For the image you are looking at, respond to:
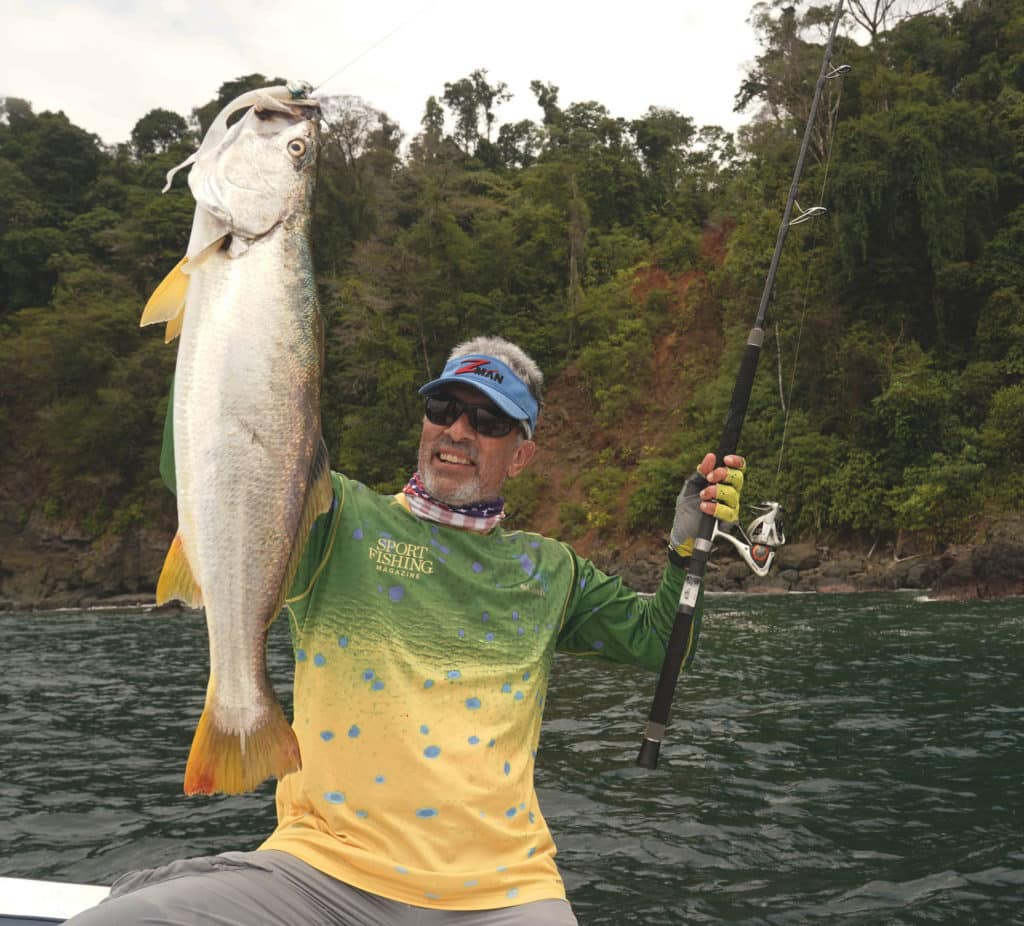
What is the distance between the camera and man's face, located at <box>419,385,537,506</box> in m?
2.98

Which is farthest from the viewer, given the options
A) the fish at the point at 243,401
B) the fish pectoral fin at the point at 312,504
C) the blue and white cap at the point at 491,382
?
the blue and white cap at the point at 491,382

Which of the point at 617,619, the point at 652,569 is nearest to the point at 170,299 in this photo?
the point at 617,619

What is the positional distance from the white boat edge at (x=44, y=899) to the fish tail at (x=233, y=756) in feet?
3.24

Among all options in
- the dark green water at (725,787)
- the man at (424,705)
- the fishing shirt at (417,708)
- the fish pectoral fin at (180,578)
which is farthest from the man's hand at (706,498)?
the dark green water at (725,787)

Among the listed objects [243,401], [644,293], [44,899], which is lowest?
[44,899]

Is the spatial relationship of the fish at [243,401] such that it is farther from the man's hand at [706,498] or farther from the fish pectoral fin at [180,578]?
the man's hand at [706,498]

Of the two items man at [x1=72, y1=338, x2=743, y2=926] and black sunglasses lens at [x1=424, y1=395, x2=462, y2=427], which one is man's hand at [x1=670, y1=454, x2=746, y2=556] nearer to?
man at [x1=72, y1=338, x2=743, y2=926]

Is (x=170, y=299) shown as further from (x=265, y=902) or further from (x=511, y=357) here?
(x=265, y=902)

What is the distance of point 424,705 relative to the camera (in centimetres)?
267

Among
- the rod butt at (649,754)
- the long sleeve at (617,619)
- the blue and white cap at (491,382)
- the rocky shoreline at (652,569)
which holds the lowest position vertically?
the rocky shoreline at (652,569)

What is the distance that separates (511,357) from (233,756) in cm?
154

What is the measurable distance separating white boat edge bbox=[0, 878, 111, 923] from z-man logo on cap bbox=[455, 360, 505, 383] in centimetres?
194

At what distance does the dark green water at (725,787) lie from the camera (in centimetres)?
557

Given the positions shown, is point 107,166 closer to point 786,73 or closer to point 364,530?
point 786,73
